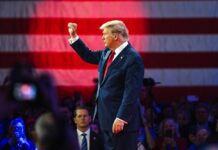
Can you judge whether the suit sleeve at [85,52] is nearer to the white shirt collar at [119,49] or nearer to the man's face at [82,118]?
the white shirt collar at [119,49]

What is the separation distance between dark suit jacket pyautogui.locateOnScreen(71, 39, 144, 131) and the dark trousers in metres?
0.04

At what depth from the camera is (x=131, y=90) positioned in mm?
4793

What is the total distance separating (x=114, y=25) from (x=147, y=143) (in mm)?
2528

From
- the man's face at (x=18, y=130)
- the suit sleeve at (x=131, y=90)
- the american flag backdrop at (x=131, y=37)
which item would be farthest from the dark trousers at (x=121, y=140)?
the american flag backdrop at (x=131, y=37)

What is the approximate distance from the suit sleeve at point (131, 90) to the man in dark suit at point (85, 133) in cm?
87

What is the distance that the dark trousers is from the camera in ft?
16.1

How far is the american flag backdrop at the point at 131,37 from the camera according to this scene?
30.0 ft

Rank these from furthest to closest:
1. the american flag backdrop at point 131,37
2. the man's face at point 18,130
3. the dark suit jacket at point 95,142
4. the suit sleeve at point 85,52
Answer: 1. the american flag backdrop at point 131,37
2. the man's face at point 18,130
3. the dark suit jacket at point 95,142
4. the suit sleeve at point 85,52

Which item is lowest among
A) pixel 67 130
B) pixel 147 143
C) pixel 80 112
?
pixel 147 143

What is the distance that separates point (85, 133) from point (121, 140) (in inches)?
35.1

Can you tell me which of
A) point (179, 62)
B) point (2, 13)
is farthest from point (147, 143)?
point (2, 13)

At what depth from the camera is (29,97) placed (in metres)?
2.47

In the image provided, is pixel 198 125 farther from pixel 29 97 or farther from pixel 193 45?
pixel 29 97

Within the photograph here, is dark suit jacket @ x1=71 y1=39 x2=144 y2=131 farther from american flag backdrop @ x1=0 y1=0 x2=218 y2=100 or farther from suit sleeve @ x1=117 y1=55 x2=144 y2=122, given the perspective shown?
american flag backdrop @ x1=0 y1=0 x2=218 y2=100
